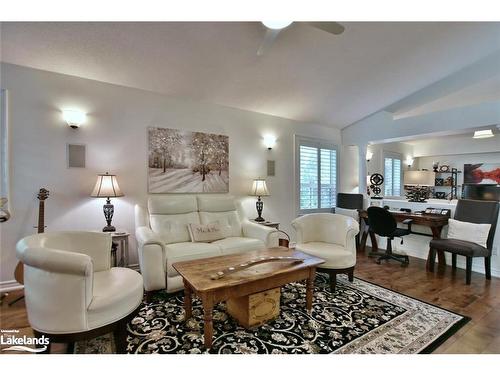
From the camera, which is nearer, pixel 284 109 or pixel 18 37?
pixel 18 37

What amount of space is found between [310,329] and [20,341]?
223 cm

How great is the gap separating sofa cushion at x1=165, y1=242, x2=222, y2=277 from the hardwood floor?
984mm

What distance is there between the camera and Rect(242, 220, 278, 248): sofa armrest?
3.13 m

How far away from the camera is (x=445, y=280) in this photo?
3.07 meters

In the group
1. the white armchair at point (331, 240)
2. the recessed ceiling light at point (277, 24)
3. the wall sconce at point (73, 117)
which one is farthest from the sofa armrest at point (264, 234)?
the wall sconce at point (73, 117)

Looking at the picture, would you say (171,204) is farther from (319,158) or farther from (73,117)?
(319,158)

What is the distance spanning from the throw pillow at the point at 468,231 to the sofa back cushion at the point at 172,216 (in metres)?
3.58

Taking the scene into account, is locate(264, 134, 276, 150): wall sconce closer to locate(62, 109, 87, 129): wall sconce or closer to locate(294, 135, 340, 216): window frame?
locate(294, 135, 340, 216): window frame

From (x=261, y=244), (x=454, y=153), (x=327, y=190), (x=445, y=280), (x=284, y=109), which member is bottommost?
(x=445, y=280)

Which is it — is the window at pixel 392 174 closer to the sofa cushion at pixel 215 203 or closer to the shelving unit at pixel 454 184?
the shelving unit at pixel 454 184
